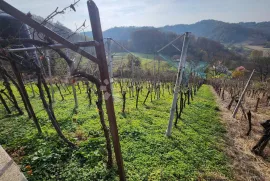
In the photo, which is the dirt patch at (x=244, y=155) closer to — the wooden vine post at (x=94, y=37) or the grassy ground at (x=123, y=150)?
the grassy ground at (x=123, y=150)

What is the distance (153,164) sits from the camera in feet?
18.6

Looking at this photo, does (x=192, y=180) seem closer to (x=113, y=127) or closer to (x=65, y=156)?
(x=113, y=127)

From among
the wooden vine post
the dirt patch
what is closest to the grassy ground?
the dirt patch

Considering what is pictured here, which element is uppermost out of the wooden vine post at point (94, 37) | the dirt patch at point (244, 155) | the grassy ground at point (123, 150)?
the wooden vine post at point (94, 37)

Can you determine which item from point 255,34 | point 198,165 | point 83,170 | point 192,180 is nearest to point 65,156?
point 83,170

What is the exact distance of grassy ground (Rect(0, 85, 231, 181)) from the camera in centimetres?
498

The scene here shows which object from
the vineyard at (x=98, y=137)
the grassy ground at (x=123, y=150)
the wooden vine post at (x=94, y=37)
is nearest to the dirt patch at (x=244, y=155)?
the vineyard at (x=98, y=137)

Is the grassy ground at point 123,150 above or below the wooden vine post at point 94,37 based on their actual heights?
below

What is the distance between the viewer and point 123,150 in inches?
249

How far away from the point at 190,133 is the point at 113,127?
20.8 ft

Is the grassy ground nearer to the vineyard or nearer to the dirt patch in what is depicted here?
the vineyard

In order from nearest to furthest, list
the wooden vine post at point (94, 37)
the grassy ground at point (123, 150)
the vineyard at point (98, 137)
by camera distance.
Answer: the wooden vine post at point (94, 37) < the vineyard at point (98, 137) < the grassy ground at point (123, 150)

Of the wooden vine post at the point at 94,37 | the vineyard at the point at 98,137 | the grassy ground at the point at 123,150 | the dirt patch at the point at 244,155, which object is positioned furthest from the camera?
the dirt patch at the point at 244,155

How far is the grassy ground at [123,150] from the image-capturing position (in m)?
4.98
